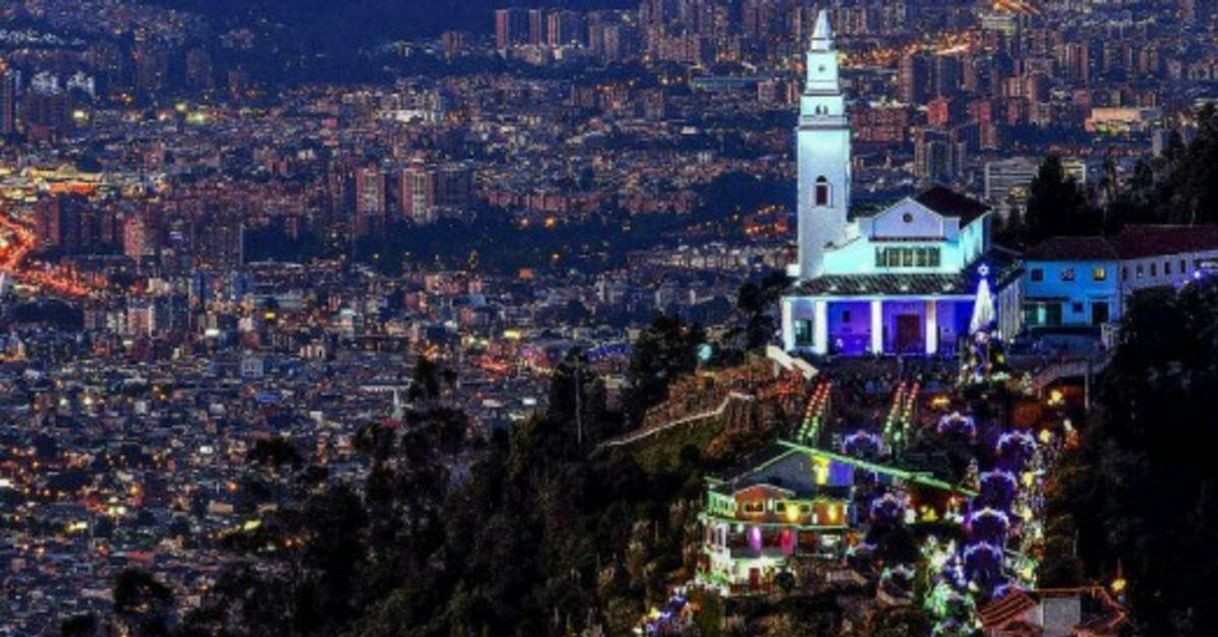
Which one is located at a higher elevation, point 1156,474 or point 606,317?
point 1156,474

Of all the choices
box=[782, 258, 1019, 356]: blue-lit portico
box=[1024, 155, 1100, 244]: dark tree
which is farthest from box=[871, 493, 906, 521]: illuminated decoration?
box=[1024, 155, 1100, 244]: dark tree

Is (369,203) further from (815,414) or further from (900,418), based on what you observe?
(900,418)

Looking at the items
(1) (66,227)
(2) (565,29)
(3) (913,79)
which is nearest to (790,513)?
(3) (913,79)

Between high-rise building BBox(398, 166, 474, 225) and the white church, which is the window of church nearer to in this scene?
the white church

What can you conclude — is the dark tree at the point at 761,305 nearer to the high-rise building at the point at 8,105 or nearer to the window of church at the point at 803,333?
the window of church at the point at 803,333

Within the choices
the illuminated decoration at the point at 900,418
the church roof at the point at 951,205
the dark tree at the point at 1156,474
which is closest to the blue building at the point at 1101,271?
the church roof at the point at 951,205

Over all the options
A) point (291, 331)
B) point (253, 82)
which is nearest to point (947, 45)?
point (291, 331)

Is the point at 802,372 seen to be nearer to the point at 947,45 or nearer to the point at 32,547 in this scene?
the point at 32,547
